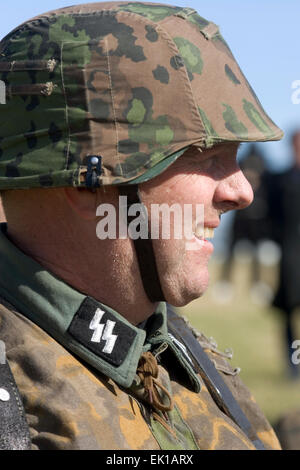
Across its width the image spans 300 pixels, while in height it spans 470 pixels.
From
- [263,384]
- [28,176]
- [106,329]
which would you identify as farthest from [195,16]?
[263,384]

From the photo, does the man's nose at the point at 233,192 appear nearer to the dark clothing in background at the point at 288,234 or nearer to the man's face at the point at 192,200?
the man's face at the point at 192,200

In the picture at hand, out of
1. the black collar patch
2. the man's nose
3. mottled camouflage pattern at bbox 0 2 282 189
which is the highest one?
mottled camouflage pattern at bbox 0 2 282 189

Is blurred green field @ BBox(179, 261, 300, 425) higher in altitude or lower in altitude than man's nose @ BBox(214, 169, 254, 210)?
lower

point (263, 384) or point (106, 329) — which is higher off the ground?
point (106, 329)

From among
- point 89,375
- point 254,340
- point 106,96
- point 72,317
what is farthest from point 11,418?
point 254,340

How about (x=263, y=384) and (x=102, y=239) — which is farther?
(x=263, y=384)

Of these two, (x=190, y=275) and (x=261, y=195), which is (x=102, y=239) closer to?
(x=190, y=275)

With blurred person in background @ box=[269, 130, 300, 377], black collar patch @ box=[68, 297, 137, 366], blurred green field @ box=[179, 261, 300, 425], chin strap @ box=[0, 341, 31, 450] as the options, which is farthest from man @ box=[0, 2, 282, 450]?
blurred person in background @ box=[269, 130, 300, 377]

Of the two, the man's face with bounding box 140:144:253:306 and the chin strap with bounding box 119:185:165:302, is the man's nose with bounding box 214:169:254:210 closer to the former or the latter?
the man's face with bounding box 140:144:253:306

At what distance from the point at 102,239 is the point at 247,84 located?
2.79 ft

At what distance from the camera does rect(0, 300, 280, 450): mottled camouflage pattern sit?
3.00 m

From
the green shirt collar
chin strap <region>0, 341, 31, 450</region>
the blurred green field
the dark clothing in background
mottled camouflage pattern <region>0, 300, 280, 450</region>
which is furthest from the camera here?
the dark clothing in background

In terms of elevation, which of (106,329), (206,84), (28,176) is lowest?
(106,329)

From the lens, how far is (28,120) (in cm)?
343
